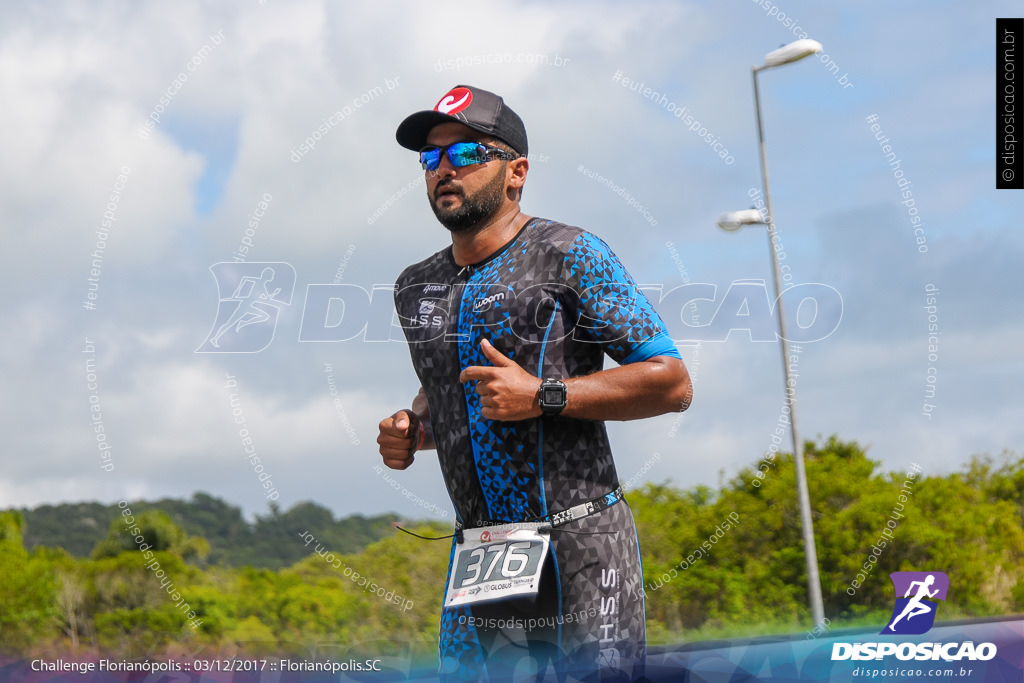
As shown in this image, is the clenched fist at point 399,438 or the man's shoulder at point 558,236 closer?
the man's shoulder at point 558,236

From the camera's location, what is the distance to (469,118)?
11.6ft

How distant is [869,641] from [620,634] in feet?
7.35

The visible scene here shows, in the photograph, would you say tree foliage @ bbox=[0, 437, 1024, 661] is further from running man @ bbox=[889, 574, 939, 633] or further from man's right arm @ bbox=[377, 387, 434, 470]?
man's right arm @ bbox=[377, 387, 434, 470]

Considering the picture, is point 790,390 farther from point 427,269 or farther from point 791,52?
point 427,269

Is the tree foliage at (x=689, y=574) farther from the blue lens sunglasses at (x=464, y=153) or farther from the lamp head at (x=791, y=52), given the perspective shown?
the blue lens sunglasses at (x=464, y=153)

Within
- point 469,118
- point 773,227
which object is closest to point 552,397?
point 469,118

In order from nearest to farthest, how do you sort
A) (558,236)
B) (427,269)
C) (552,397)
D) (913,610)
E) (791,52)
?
(552,397)
(558,236)
(427,269)
(913,610)
(791,52)

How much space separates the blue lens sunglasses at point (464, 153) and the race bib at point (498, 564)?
4.20 feet

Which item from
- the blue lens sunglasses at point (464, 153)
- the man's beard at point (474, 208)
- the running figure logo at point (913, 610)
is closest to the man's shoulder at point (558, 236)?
the man's beard at point (474, 208)

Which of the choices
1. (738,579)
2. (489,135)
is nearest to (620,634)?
(489,135)

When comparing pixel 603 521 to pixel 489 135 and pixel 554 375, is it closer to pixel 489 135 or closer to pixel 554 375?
pixel 554 375

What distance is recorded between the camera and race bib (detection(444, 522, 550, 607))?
325 centimetres

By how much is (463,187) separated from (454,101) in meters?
0.35

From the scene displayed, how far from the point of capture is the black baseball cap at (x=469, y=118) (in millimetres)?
3559
